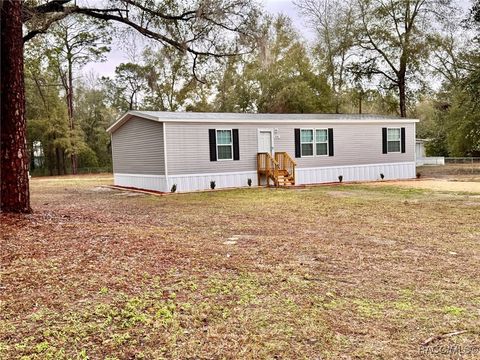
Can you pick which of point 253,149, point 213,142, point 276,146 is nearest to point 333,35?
point 276,146

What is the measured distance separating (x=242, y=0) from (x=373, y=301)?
22.5 ft

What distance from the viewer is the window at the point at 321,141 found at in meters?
16.1

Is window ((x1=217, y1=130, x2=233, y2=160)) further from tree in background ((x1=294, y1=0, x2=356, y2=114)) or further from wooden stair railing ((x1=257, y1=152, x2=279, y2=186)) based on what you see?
tree in background ((x1=294, y1=0, x2=356, y2=114))

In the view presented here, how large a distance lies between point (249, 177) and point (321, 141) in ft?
11.3

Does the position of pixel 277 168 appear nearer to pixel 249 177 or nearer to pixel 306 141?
pixel 249 177

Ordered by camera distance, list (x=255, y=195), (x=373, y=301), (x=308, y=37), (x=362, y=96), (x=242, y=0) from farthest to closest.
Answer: (x=308, y=37)
(x=362, y=96)
(x=255, y=195)
(x=242, y=0)
(x=373, y=301)

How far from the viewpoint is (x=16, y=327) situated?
2.71m

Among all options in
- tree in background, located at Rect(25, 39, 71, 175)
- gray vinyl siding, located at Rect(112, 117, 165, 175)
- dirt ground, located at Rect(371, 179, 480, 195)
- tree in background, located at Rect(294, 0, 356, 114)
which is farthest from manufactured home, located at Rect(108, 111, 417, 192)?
tree in background, located at Rect(25, 39, 71, 175)

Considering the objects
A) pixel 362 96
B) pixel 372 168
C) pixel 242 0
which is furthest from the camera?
pixel 362 96

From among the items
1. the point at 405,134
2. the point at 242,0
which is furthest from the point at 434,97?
the point at 242,0

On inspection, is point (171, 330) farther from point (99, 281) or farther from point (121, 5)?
point (121, 5)

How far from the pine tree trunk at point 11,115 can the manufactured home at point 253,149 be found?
701 centimetres

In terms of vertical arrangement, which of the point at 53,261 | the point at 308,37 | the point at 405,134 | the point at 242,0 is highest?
the point at 308,37

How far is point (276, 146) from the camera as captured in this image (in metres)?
15.3
